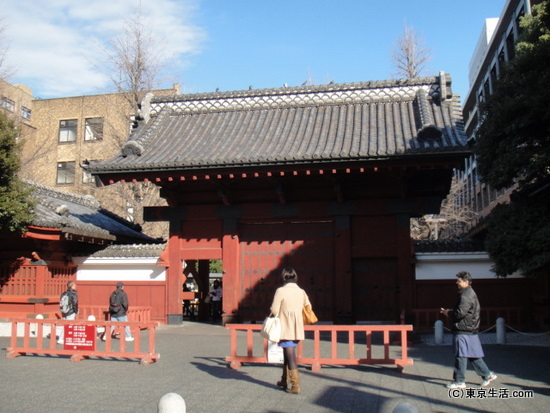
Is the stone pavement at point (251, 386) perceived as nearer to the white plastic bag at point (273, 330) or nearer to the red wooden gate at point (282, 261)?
the white plastic bag at point (273, 330)

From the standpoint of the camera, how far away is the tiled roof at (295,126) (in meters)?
14.3

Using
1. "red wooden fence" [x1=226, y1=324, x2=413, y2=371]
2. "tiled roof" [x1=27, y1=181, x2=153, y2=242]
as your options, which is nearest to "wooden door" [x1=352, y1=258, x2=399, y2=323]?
"red wooden fence" [x1=226, y1=324, x2=413, y2=371]

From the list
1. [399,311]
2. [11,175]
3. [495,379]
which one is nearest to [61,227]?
[11,175]

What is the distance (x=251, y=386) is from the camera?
25.6ft

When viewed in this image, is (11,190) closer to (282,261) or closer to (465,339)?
(282,261)

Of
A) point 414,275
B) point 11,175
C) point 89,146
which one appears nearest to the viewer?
point 11,175

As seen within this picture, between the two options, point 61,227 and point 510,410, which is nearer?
point 510,410

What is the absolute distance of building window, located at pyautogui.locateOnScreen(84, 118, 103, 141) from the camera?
129ft

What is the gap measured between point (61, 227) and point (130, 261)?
8.91ft

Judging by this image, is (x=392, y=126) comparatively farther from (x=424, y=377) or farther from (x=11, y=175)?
(x=11, y=175)

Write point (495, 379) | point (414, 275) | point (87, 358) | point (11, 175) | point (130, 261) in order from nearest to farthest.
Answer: point (495, 379), point (87, 358), point (11, 175), point (414, 275), point (130, 261)

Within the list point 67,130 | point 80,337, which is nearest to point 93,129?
point 67,130

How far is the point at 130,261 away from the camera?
54.9 ft

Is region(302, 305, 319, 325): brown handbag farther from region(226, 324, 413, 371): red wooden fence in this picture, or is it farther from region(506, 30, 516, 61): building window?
region(506, 30, 516, 61): building window
